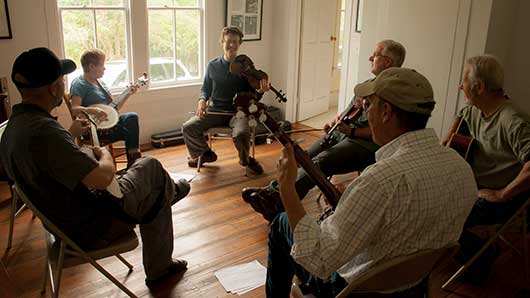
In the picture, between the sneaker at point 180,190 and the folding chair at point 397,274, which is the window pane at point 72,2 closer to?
the sneaker at point 180,190

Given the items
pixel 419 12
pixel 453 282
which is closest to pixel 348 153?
pixel 453 282

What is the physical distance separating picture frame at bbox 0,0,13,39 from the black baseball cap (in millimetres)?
2180

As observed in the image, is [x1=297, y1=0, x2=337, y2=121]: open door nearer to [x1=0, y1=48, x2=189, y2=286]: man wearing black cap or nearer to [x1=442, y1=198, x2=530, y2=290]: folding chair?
[x1=442, y1=198, x2=530, y2=290]: folding chair

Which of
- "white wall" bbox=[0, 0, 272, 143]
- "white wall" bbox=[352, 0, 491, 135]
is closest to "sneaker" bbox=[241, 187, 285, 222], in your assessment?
"white wall" bbox=[352, 0, 491, 135]

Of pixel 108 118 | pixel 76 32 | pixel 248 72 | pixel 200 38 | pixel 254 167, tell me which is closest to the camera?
pixel 248 72

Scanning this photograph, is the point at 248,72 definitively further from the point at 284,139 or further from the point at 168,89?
the point at 168,89

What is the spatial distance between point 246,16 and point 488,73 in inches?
130

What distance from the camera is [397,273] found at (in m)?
1.31

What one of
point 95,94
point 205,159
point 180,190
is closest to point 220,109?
point 205,159

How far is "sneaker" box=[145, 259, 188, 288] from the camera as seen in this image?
2.39m

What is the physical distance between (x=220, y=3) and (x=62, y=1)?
1.61m

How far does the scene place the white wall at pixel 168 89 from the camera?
12.3 feet

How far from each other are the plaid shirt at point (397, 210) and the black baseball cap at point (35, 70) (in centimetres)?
122

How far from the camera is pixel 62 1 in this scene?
3947 millimetres
